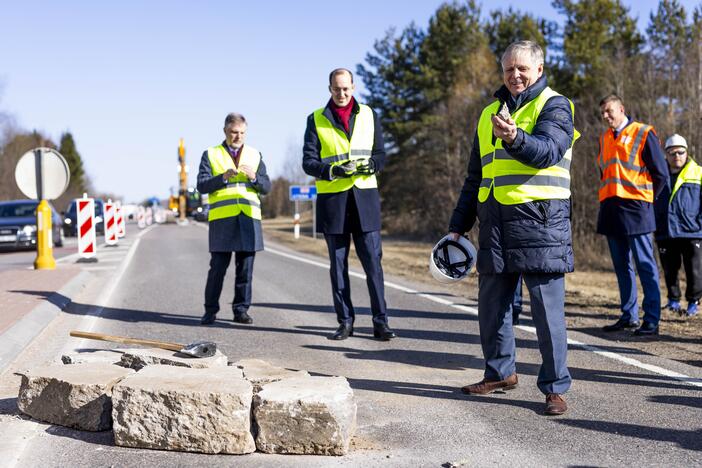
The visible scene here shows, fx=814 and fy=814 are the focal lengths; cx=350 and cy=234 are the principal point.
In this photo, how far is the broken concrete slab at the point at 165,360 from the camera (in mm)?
4688

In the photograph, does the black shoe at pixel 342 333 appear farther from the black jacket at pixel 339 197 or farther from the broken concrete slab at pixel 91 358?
the broken concrete slab at pixel 91 358

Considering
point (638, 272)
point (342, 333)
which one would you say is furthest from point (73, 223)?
point (638, 272)

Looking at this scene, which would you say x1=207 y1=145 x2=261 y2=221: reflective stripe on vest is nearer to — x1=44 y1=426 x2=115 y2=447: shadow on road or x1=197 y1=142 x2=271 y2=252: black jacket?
x1=197 y1=142 x2=271 y2=252: black jacket

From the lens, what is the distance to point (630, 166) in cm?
724

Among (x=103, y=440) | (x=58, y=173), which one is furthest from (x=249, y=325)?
(x=58, y=173)

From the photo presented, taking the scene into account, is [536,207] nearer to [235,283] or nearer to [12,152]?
[235,283]

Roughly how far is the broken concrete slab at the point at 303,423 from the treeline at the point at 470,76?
19538mm

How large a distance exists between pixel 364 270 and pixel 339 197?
65 cm

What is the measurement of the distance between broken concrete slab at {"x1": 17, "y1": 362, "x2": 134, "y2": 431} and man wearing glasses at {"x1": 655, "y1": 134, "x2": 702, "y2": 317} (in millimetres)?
5932

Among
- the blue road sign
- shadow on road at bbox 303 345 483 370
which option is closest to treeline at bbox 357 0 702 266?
the blue road sign

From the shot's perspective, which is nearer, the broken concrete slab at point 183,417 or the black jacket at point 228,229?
the broken concrete slab at point 183,417

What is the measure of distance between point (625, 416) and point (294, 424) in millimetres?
1838

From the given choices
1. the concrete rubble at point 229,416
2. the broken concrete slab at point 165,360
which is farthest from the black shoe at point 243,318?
the concrete rubble at point 229,416

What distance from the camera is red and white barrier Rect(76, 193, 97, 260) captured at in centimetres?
1587
